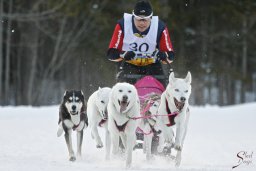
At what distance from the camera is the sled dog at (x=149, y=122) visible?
8.48 metres

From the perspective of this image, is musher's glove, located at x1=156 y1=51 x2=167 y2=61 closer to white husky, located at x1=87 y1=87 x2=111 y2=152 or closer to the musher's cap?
the musher's cap

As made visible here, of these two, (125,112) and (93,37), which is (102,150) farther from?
(93,37)

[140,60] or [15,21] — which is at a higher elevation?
[15,21]

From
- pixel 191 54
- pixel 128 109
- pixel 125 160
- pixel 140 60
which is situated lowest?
pixel 125 160

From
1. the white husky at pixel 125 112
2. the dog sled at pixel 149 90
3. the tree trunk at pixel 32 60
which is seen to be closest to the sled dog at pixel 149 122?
the dog sled at pixel 149 90

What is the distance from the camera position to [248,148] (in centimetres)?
1080

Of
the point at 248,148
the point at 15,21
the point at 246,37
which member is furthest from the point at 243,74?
the point at 248,148

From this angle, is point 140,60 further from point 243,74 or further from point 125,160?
point 243,74

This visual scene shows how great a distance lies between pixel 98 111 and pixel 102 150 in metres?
1.45

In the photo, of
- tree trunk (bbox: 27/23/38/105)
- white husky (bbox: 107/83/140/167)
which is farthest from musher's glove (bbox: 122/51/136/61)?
tree trunk (bbox: 27/23/38/105)

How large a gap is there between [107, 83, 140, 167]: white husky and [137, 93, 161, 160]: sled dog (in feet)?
2.14

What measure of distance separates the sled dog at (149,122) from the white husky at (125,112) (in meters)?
0.65

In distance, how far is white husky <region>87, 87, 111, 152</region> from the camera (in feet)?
29.4

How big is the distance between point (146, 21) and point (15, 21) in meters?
24.2
